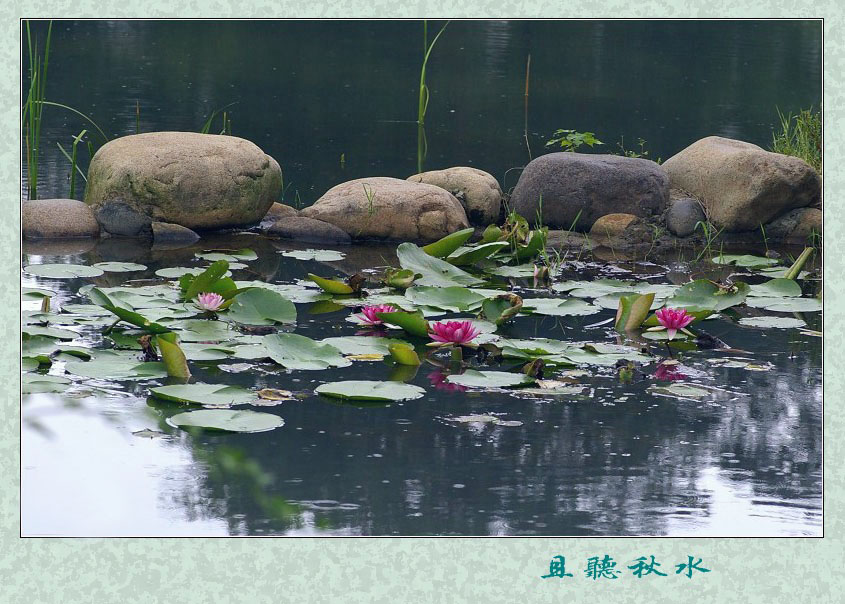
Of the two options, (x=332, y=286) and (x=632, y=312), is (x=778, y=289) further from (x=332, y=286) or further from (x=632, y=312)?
(x=332, y=286)

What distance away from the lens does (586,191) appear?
6867 mm

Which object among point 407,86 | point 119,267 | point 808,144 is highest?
point 407,86

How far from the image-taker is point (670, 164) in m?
7.43

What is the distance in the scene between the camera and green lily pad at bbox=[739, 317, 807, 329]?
4.72 m

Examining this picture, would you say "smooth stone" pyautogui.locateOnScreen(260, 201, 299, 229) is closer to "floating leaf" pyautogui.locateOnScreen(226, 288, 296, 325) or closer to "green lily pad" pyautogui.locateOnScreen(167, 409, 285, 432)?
"floating leaf" pyautogui.locateOnScreen(226, 288, 296, 325)

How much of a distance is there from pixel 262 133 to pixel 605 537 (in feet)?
26.8

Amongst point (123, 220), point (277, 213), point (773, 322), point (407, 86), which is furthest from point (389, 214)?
point (407, 86)

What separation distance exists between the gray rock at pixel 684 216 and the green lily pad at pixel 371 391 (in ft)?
11.9

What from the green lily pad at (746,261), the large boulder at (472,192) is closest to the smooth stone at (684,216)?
the green lily pad at (746,261)

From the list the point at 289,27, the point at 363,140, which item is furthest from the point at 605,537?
the point at 289,27

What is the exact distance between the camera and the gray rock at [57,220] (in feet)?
20.4

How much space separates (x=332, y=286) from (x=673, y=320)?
1.51 metres

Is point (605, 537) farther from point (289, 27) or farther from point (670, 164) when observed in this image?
point (289, 27)

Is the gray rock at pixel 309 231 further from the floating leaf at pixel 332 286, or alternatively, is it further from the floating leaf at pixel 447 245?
the floating leaf at pixel 332 286
